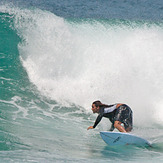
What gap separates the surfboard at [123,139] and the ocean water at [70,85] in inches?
5.3

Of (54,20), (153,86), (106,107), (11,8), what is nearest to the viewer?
(106,107)

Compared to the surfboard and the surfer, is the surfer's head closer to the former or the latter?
the surfer

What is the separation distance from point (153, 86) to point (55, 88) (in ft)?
10.4

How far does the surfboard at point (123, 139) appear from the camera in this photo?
5873 millimetres

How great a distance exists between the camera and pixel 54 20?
40.1 feet

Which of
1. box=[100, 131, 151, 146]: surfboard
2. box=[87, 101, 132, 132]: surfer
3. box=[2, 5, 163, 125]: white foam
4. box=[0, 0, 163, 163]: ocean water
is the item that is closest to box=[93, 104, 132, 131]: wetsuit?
box=[87, 101, 132, 132]: surfer

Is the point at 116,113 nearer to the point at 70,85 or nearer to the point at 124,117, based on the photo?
the point at 124,117

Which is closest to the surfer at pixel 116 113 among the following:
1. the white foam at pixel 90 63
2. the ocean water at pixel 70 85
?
the ocean water at pixel 70 85

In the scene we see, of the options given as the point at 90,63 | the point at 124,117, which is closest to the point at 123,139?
the point at 124,117

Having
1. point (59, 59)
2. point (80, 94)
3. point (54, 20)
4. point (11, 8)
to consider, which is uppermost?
point (11, 8)

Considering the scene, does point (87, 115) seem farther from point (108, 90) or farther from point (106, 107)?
point (106, 107)

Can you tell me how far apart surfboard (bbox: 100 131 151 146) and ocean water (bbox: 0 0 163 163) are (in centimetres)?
14

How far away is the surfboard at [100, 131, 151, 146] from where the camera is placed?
19.3 feet

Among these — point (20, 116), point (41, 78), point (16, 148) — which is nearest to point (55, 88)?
point (41, 78)
